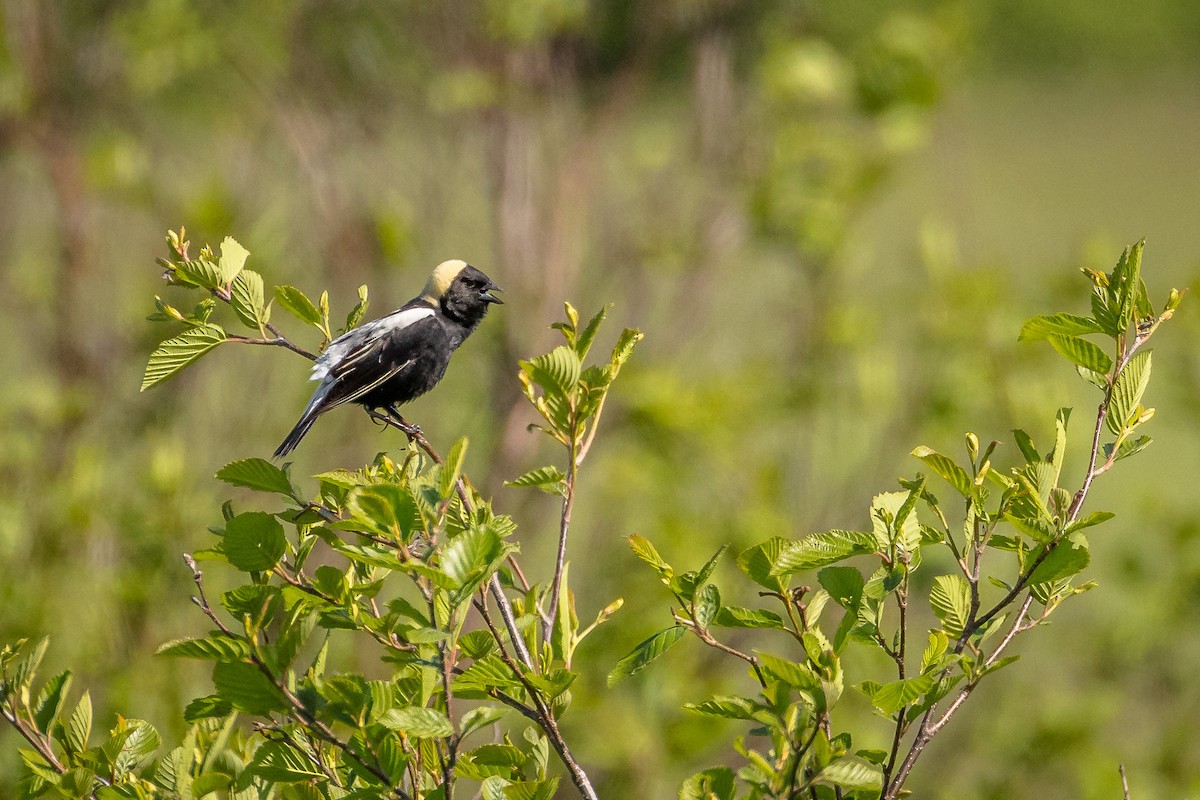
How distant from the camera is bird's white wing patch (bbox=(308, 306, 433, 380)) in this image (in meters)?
2.90

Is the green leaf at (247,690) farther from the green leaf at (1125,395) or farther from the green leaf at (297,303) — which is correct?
the green leaf at (1125,395)

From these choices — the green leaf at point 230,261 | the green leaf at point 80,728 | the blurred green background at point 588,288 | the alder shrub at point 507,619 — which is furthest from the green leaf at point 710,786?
the blurred green background at point 588,288

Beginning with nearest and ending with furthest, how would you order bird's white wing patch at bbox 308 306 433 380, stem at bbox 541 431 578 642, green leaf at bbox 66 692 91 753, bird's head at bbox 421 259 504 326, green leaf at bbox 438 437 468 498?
green leaf at bbox 438 437 468 498 → stem at bbox 541 431 578 642 → green leaf at bbox 66 692 91 753 → bird's white wing patch at bbox 308 306 433 380 → bird's head at bbox 421 259 504 326

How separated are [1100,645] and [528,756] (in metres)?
4.57

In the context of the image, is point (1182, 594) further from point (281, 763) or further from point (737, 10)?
point (281, 763)

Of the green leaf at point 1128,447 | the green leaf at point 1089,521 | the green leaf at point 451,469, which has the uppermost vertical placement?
the green leaf at point 451,469

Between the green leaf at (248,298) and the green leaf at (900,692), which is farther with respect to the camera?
the green leaf at (248,298)

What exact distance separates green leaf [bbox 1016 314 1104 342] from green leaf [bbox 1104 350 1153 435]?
12 cm

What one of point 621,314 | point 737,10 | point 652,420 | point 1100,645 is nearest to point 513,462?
point 652,420

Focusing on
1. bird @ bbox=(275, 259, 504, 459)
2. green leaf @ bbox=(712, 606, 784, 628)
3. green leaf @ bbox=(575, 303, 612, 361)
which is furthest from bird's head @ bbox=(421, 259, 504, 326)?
green leaf @ bbox=(712, 606, 784, 628)

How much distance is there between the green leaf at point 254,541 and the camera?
4.86ft

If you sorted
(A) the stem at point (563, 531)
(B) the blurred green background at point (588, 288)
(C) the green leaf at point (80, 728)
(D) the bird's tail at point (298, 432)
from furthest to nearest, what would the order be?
1. (B) the blurred green background at point (588, 288)
2. (D) the bird's tail at point (298, 432)
3. (C) the green leaf at point (80, 728)
4. (A) the stem at point (563, 531)

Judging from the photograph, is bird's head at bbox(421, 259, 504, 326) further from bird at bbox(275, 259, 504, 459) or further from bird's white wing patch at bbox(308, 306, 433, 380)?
bird's white wing patch at bbox(308, 306, 433, 380)

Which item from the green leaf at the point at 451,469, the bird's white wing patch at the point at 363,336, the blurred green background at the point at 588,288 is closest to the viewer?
the green leaf at the point at 451,469
